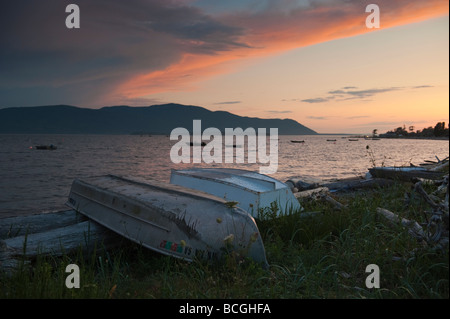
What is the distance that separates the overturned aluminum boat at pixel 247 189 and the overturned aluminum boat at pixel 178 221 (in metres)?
1.43

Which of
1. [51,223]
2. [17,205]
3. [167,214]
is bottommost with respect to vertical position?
[17,205]

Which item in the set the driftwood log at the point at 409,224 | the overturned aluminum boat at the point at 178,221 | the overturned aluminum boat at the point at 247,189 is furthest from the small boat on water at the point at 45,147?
the driftwood log at the point at 409,224

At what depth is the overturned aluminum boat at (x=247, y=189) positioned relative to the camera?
6.46 m

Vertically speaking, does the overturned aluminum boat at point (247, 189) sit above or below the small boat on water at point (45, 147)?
below

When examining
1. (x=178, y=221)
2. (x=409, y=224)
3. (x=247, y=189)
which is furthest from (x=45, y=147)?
(x=409, y=224)

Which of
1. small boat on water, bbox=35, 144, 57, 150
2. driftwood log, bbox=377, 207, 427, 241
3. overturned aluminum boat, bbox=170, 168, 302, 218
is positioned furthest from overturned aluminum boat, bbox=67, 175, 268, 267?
small boat on water, bbox=35, 144, 57, 150

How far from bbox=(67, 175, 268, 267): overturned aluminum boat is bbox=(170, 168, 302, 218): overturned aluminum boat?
4.70 ft

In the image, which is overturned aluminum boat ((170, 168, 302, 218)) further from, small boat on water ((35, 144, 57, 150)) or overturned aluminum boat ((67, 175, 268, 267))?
small boat on water ((35, 144, 57, 150))

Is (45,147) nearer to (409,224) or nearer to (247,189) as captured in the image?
(247,189)

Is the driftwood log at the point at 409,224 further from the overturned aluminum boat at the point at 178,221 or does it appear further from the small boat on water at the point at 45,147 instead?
the small boat on water at the point at 45,147
